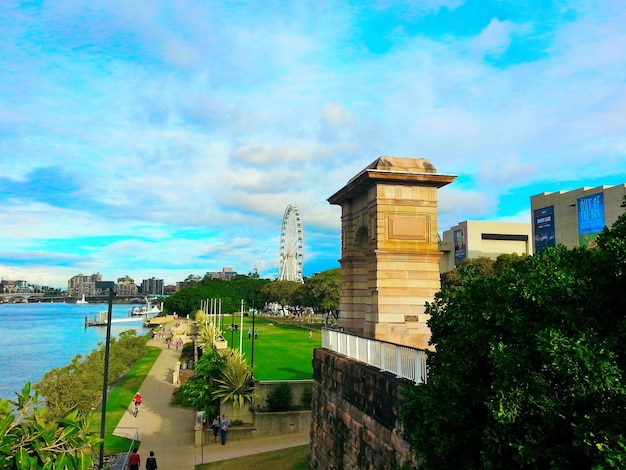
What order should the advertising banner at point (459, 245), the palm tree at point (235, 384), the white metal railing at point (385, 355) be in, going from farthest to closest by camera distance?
the advertising banner at point (459, 245)
the palm tree at point (235, 384)
the white metal railing at point (385, 355)

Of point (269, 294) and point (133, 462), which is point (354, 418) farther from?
point (269, 294)

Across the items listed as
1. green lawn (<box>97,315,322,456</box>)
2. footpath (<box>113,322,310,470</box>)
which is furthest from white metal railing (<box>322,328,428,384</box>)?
footpath (<box>113,322,310,470</box>)

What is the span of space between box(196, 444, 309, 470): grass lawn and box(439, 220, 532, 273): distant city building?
8128 cm

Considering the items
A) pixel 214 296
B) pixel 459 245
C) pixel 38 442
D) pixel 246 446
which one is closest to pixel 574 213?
pixel 459 245

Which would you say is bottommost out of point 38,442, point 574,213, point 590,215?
point 38,442

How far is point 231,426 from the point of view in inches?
1007

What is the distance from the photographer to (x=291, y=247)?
129625mm

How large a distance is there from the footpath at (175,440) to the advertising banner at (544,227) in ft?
221

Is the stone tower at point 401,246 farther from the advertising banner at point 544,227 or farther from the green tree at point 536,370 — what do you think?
the advertising banner at point 544,227

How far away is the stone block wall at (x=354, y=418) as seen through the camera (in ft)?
35.8

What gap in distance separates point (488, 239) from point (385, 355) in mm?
94026

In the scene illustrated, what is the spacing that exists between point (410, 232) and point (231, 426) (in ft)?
48.1

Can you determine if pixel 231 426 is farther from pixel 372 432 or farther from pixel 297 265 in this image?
pixel 297 265

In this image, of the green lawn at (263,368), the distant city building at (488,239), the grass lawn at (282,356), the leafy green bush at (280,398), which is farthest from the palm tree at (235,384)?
the distant city building at (488,239)
